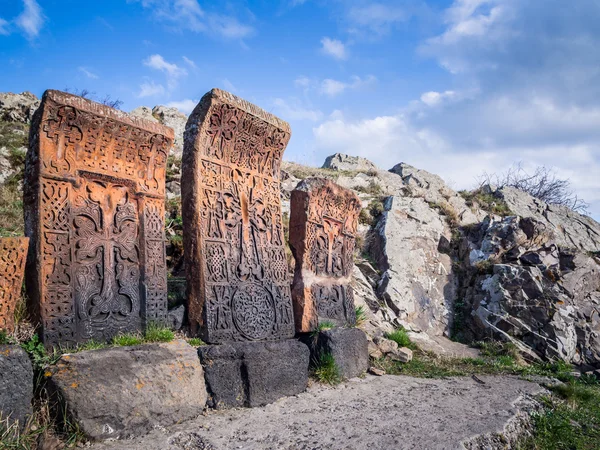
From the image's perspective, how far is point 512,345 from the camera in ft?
24.1

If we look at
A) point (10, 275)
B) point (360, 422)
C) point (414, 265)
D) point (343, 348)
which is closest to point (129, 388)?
point (10, 275)

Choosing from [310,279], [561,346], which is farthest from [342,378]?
[561,346]

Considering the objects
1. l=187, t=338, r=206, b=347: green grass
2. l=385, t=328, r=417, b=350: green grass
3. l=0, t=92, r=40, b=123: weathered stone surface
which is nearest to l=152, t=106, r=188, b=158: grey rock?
l=0, t=92, r=40, b=123: weathered stone surface

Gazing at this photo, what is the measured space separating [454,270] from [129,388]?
7.58 meters

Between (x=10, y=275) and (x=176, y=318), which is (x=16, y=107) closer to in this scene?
(x=176, y=318)

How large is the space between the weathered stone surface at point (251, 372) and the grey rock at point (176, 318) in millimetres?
471

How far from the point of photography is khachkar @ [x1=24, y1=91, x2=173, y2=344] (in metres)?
3.50

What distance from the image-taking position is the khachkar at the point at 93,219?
3498 mm

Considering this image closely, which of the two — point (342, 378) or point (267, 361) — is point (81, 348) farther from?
point (342, 378)

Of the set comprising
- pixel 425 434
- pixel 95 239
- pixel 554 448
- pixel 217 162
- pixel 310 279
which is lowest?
pixel 554 448

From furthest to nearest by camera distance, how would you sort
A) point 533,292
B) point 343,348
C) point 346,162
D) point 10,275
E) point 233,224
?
point 346,162
point 533,292
point 343,348
point 233,224
point 10,275

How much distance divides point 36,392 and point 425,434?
2.61 m

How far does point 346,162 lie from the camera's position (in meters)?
16.4

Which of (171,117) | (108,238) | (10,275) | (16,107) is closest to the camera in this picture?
(10,275)
